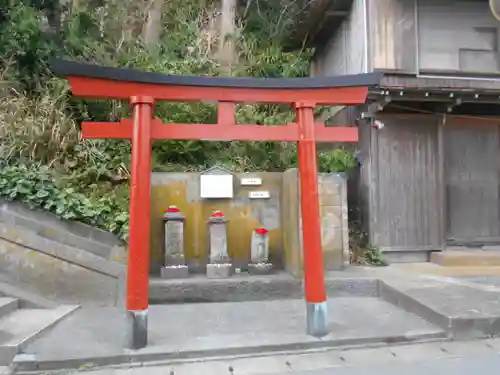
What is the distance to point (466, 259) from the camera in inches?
351

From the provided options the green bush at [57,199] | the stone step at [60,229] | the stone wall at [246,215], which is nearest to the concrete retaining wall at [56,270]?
the stone step at [60,229]

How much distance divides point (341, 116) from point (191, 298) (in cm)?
581

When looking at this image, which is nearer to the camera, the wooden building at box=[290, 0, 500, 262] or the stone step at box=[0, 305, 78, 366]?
the stone step at box=[0, 305, 78, 366]

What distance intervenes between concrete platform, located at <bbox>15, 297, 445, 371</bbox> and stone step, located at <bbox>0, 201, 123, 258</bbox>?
1.22 metres

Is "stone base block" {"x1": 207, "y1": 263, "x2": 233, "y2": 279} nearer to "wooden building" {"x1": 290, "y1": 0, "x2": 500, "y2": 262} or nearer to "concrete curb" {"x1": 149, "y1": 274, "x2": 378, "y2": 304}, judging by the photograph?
"concrete curb" {"x1": 149, "y1": 274, "x2": 378, "y2": 304}

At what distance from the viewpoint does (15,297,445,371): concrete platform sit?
4.88 metres

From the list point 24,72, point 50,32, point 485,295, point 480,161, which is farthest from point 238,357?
point 50,32

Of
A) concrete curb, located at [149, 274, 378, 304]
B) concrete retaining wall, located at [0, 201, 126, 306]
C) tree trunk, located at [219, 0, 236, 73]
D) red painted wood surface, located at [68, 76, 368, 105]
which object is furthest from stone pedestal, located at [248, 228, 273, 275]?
tree trunk, located at [219, 0, 236, 73]

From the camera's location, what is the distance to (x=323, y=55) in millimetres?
12484

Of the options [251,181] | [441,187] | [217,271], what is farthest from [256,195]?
[441,187]

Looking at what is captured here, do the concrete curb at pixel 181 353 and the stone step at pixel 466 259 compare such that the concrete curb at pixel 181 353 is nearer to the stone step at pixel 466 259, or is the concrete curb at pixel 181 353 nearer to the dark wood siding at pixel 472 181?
the stone step at pixel 466 259

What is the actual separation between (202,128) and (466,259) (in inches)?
253

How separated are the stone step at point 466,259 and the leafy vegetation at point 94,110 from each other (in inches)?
105

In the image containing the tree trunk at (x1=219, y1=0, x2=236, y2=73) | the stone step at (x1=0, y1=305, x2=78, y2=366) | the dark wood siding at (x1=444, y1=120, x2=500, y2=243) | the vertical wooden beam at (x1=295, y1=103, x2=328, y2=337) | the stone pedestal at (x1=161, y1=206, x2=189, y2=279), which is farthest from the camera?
the tree trunk at (x1=219, y1=0, x2=236, y2=73)
